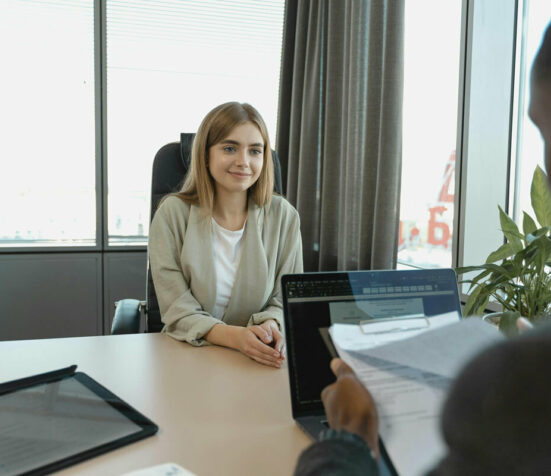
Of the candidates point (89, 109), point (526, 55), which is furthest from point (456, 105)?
point (89, 109)

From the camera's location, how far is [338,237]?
2434 millimetres

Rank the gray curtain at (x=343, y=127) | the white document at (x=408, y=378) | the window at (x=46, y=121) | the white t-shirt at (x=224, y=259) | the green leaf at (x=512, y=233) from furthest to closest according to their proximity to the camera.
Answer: the window at (x=46, y=121) < the gray curtain at (x=343, y=127) < the white t-shirt at (x=224, y=259) < the green leaf at (x=512, y=233) < the white document at (x=408, y=378)

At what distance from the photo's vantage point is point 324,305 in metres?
0.91

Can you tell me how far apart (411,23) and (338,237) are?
1.00 metres

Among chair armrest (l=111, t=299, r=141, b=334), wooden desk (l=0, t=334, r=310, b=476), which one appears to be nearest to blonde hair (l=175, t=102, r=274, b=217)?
chair armrest (l=111, t=299, r=141, b=334)

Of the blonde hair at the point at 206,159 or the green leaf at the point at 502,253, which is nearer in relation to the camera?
the green leaf at the point at 502,253

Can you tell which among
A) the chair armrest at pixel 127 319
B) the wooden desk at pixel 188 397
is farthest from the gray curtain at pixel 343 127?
the wooden desk at pixel 188 397

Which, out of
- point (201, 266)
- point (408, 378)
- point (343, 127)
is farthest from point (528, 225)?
point (343, 127)

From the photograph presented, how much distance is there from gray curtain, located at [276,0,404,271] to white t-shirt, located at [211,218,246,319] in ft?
2.17

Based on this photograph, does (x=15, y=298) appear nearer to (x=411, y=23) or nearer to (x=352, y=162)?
(x=352, y=162)

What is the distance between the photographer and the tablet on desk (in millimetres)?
750

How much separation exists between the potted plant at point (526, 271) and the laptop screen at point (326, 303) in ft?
0.66

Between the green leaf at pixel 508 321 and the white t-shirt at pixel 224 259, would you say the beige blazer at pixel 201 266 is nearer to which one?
the white t-shirt at pixel 224 259

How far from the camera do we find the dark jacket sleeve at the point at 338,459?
43 centimetres
